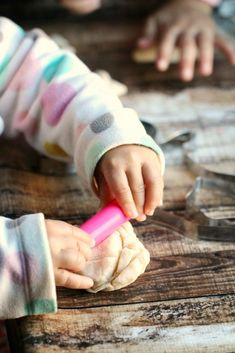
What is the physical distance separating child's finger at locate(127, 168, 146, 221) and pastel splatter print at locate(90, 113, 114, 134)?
6 cm

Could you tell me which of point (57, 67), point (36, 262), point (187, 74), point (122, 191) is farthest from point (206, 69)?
point (36, 262)

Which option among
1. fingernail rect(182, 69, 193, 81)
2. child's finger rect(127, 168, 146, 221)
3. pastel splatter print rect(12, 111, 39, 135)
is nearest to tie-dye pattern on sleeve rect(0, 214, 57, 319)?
child's finger rect(127, 168, 146, 221)

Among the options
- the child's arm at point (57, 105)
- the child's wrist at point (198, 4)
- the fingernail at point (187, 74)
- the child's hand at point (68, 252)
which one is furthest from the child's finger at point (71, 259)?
the child's wrist at point (198, 4)

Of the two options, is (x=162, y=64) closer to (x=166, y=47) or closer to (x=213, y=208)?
(x=166, y=47)

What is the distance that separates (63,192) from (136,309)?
177mm

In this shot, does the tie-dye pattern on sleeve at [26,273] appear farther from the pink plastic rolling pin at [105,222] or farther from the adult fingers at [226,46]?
the adult fingers at [226,46]

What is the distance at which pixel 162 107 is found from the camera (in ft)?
2.93

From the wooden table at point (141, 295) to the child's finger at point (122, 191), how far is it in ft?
0.20

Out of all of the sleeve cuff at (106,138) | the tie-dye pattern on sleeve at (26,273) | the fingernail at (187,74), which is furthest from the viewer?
the fingernail at (187,74)

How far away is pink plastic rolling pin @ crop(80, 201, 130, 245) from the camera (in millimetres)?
640

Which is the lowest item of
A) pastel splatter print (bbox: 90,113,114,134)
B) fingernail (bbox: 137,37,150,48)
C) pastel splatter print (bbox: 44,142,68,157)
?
fingernail (bbox: 137,37,150,48)

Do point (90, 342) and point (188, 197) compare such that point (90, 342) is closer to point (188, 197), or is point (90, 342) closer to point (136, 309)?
point (136, 309)

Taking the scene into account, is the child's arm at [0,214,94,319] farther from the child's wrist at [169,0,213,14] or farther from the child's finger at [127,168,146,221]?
the child's wrist at [169,0,213,14]

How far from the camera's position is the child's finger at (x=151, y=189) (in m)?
0.67
